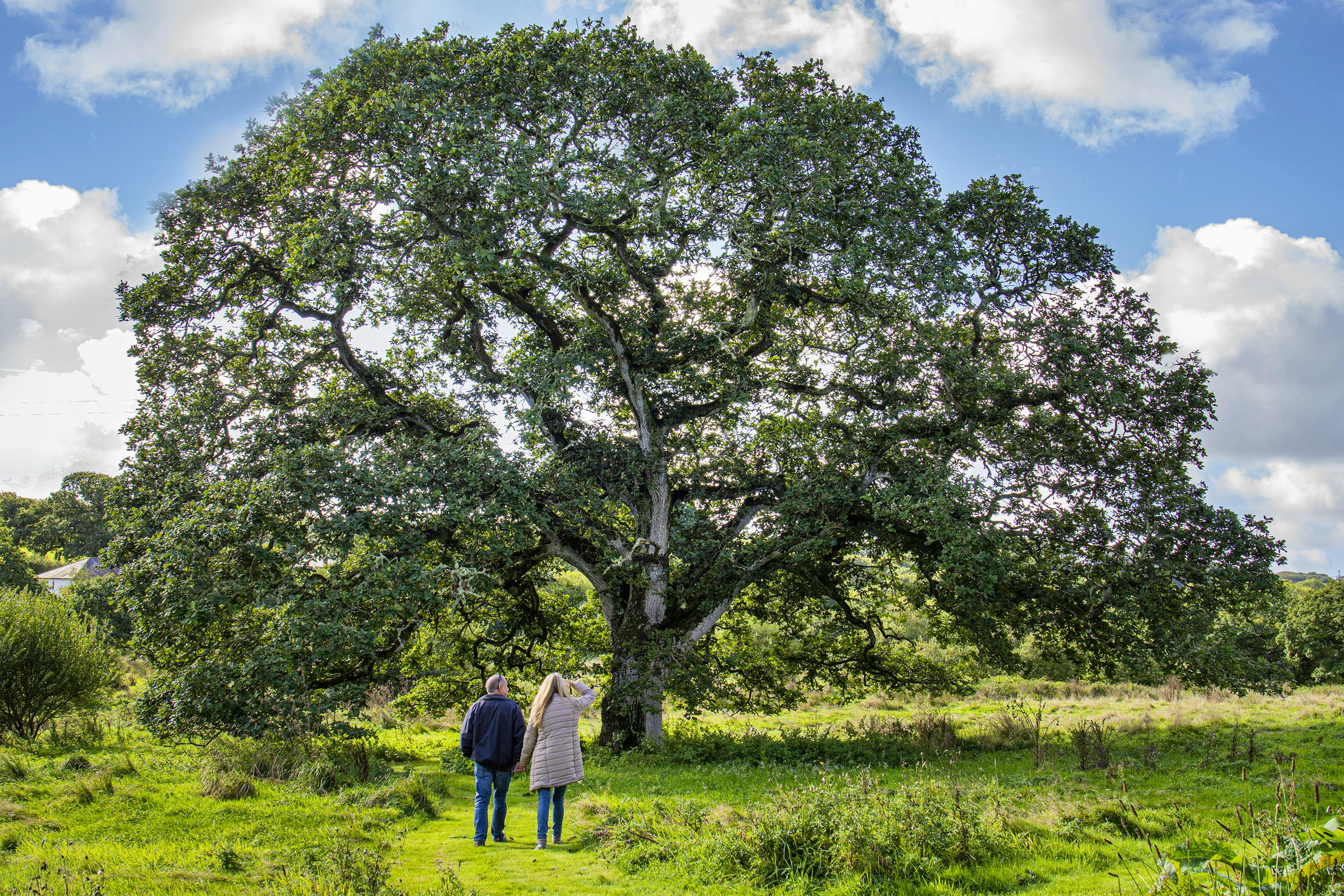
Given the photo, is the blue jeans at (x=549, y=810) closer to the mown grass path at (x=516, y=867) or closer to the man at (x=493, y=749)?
the mown grass path at (x=516, y=867)

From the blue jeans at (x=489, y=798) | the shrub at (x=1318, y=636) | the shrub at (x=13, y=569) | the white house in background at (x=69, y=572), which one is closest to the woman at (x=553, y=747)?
the blue jeans at (x=489, y=798)

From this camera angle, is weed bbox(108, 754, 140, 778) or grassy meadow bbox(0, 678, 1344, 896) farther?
weed bbox(108, 754, 140, 778)

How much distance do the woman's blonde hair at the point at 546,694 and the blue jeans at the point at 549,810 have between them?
730 millimetres

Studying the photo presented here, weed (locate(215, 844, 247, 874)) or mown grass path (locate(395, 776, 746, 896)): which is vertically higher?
weed (locate(215, 844, 247, 874))

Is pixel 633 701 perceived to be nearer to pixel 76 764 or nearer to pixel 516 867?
pixel 516 867

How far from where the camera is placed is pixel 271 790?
952 cm

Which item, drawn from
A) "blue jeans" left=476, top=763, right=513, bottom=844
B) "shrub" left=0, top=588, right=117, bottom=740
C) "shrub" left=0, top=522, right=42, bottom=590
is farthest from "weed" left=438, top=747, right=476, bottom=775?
"shrub" left=0, top=522, right=42, bottom=590

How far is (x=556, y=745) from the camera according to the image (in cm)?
825

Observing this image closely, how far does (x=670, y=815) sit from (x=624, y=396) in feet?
36.7

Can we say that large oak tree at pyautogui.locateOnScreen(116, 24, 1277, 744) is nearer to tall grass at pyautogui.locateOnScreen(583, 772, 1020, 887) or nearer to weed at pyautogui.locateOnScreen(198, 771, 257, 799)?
weed at pyautogui.locateOnScreen(198, 771, 257, 799)

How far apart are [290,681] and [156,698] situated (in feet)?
7.99

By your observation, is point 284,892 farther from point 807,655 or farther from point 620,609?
point 807,655

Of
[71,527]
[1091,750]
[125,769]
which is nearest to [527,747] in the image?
[125,769]

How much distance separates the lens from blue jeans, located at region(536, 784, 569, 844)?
7953 mm
